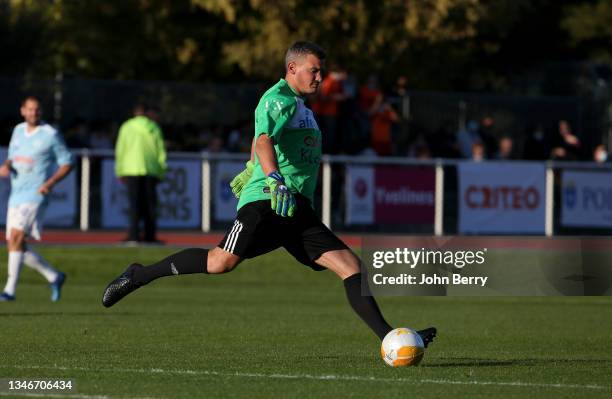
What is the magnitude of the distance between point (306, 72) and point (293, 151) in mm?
539

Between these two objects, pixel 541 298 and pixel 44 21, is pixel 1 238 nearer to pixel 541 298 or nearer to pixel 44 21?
pixel 541 298

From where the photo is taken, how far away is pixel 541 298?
69.2 ft

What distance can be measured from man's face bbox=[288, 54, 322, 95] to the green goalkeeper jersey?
79 mm

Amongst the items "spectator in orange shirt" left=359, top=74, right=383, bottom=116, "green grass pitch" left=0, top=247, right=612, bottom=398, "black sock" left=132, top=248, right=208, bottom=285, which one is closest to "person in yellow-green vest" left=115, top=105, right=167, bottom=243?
"green grass pitch" left=0, top=247, right=612, bottom=398

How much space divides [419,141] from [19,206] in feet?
44.5

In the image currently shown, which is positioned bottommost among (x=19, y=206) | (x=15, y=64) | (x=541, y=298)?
(x=541, y=298)

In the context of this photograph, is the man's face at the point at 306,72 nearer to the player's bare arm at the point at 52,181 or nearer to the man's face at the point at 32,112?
the player's bare arm at the point at 52,181

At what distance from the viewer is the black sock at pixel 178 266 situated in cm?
1067

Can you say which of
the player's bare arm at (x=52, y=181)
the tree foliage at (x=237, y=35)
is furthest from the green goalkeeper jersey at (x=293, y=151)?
the tree foliage at (x=237, y=35)

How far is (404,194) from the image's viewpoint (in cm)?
2584

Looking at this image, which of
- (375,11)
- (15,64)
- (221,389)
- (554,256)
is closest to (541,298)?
(554,256)

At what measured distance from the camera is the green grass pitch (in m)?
9.25

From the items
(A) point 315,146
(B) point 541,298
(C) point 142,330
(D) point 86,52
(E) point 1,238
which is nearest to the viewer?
(A) point 315,146
